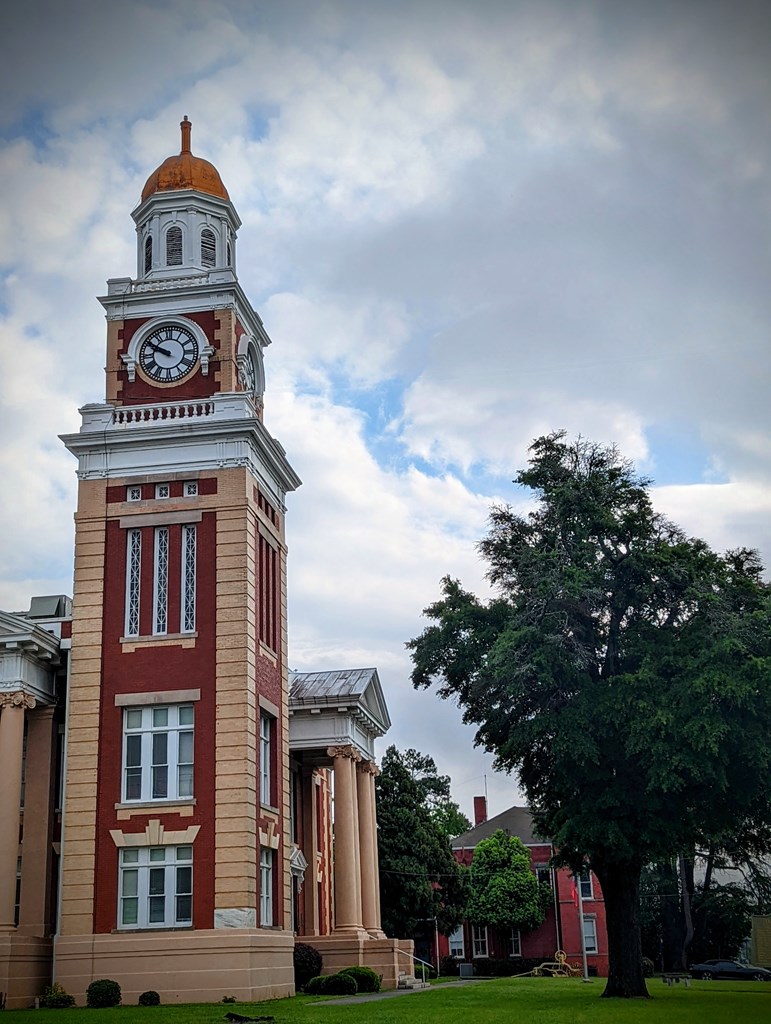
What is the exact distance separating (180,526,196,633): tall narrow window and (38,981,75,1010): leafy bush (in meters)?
9.84

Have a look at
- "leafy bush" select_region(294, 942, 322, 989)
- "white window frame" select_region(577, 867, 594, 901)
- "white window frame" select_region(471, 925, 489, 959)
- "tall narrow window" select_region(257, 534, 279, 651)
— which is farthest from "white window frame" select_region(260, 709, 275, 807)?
"white window frame" select_region(471, 925, 489, 959)

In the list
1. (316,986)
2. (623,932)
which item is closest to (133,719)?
(316,986)

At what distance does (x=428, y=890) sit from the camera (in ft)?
184

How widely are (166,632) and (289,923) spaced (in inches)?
369

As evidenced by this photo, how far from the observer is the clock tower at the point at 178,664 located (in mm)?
30719

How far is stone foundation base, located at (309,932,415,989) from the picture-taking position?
3903cm

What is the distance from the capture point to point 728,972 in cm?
5875

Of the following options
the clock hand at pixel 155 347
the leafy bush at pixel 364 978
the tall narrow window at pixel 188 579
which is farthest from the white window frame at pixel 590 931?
the clock hand at pixel 155 347

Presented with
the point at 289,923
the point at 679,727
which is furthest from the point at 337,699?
the point at 679,727

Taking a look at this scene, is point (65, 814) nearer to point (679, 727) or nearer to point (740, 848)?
point (679, 727)

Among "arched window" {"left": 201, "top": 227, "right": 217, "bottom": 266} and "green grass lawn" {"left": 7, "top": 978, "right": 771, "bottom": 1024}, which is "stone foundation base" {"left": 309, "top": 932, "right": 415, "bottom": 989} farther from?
"arched window" {"left": 201, "top": 227, "right": 217, "bottom": 266}

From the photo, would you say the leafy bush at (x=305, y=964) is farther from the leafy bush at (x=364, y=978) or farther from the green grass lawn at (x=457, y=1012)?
the green grass lawn at (x=457, y=1012)

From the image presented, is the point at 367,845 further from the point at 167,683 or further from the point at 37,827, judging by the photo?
the point at 167,683

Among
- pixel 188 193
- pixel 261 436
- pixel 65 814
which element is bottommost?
pixel 65 814
